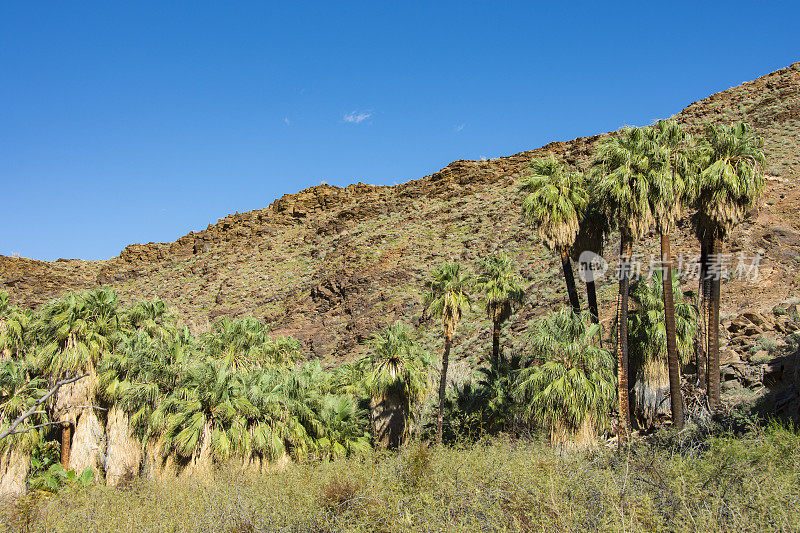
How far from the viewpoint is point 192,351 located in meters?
23.8

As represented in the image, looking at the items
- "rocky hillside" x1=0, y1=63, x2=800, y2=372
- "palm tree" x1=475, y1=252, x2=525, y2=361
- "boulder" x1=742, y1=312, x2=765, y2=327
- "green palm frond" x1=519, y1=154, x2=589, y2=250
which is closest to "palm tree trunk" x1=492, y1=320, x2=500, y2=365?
"palm tree" x1=475, y1=252, x2=525, y2=361

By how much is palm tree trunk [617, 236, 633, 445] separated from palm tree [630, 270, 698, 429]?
139 inches

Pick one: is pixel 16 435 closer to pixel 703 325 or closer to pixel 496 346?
pixel 496 346

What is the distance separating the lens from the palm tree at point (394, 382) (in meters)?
23.5

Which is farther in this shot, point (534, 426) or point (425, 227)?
point (425, 227)

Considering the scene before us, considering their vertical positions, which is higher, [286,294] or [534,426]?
[286,294]

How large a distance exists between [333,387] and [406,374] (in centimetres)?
460

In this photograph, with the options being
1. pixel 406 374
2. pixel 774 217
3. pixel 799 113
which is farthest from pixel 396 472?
pixel 799 113

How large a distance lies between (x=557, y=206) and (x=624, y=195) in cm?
→ 359

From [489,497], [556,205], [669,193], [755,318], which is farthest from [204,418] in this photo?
[755,318]

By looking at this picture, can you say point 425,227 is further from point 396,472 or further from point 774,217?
point 396,472

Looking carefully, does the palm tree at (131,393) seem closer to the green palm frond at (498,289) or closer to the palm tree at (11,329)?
the palm tree at (11,329)

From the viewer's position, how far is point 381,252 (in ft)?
182

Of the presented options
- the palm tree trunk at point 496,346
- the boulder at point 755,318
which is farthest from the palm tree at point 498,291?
the boulder at point 755,318
